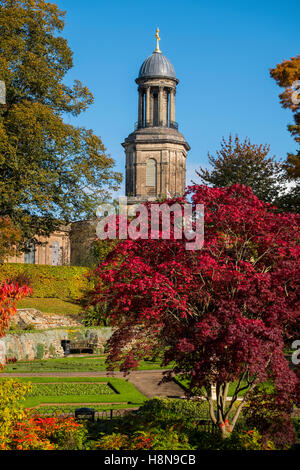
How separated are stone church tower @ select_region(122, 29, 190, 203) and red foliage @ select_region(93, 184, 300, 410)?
68.9 metres

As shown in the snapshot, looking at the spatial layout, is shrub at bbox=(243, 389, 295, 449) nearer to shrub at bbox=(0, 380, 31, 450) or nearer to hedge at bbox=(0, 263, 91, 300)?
shrub at bbox=(0, 380, 31, 450)

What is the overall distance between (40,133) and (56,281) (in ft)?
58.5

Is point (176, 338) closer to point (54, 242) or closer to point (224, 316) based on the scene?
point (224, 316)

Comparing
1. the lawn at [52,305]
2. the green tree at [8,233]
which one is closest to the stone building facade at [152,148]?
the lawn at [52,305]

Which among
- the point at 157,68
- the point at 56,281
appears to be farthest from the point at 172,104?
the point at 56,281

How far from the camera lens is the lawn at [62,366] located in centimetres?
2342

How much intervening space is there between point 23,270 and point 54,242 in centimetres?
3745

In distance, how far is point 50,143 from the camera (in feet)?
112

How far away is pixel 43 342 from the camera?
2872 centimetres

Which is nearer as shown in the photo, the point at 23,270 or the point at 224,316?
the point at 224,316

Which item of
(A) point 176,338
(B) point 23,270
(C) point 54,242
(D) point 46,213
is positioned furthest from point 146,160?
(A) point 176,338

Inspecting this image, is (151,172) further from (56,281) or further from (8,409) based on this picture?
(8,409)

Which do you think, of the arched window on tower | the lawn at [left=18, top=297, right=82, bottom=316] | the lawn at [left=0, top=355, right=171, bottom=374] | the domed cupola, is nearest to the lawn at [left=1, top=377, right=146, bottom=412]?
the lawn at [left=0, top=355, right=171, bottom=374]
